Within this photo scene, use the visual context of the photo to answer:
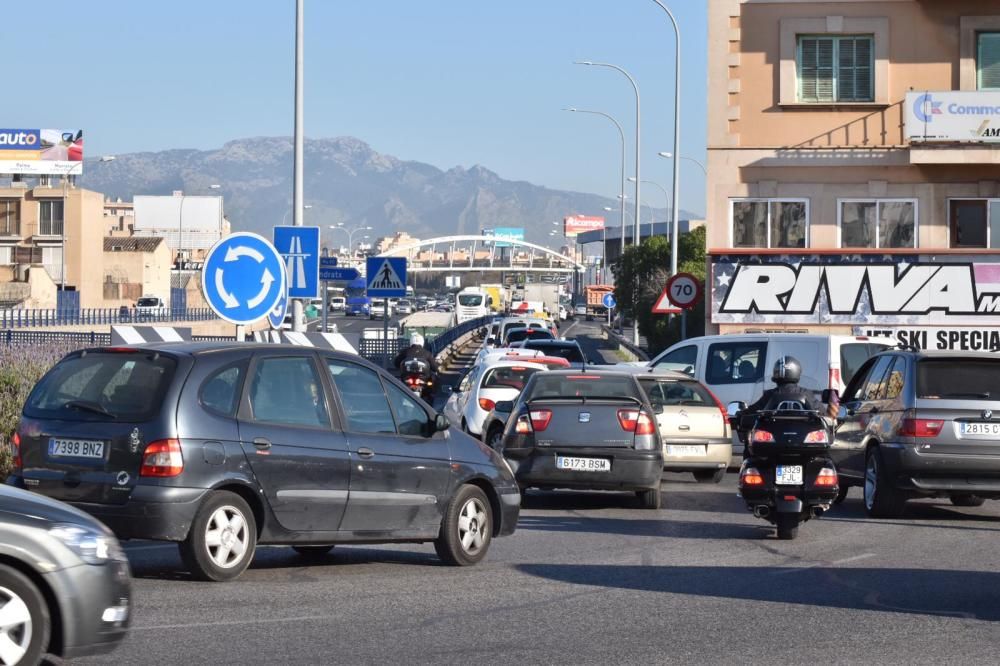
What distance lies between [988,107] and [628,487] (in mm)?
19837

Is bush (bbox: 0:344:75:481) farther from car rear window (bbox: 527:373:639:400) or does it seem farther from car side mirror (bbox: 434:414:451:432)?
car rear window (bbox: 527:373:639:400)

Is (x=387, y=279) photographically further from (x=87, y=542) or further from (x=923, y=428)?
(x=87, y=542)

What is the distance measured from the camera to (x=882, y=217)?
33.7 m

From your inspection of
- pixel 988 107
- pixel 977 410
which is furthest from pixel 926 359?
pixel 988 107

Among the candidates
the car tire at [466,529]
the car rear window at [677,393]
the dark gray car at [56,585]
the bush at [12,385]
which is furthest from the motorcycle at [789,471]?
the dark gray car at [56,585]

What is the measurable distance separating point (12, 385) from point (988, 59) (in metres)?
24.7

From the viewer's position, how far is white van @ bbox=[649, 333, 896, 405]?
70.6 feet

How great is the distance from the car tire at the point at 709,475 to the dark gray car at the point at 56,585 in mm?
12941

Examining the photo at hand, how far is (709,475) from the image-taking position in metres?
19.5

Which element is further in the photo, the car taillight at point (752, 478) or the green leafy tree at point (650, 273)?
the green leafy tree at point (650, 273)

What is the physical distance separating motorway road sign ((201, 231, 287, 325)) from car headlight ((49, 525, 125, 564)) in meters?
7.28

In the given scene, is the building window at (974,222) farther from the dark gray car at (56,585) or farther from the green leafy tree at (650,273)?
the dark gray car at (56,585)

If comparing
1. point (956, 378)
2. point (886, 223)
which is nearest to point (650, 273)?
point (886, 223)

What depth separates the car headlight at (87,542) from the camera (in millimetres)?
6730
